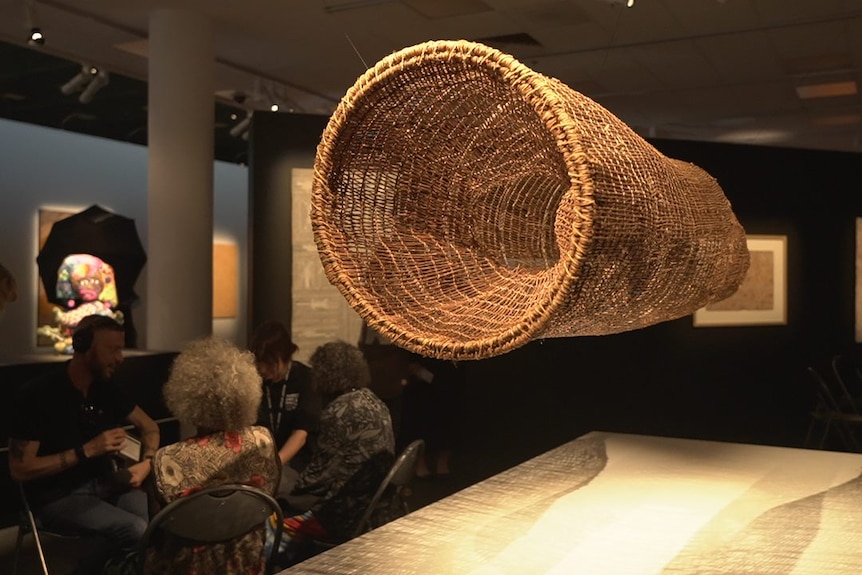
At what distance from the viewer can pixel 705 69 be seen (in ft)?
21.0

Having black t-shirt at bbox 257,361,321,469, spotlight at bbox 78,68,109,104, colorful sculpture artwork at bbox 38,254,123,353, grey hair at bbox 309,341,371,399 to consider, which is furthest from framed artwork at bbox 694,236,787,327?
spotlight at bbox 78,68,109,104

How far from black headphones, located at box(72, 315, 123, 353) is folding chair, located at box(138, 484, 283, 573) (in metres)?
1.16

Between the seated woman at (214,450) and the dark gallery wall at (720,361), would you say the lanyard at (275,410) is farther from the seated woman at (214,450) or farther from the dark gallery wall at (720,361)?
the dark gallery wall at (720,361)

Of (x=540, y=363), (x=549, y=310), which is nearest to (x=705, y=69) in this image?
(x=540, y=363)

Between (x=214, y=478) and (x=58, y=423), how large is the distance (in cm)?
97

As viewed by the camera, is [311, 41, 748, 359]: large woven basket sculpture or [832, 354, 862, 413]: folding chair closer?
[311, 41, 748, 359]: large woven basket sculpture

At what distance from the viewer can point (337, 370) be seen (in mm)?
3135

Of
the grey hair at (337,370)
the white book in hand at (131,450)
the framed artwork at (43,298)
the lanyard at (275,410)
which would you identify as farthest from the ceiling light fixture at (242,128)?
the grey hair at (337,370)

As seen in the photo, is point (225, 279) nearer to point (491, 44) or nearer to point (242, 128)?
point (242, 128)

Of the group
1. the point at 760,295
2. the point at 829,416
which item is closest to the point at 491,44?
the point at 760,295

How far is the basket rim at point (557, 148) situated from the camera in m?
1.13

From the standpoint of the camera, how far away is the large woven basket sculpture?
1.17 m

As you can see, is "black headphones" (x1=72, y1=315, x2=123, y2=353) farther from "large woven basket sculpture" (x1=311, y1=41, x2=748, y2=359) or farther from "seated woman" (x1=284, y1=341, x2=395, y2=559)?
"large woven basket sculpture" (x1=311, y1=41, x2=748, y2=359)

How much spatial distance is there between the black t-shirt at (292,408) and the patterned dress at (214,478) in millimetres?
828
